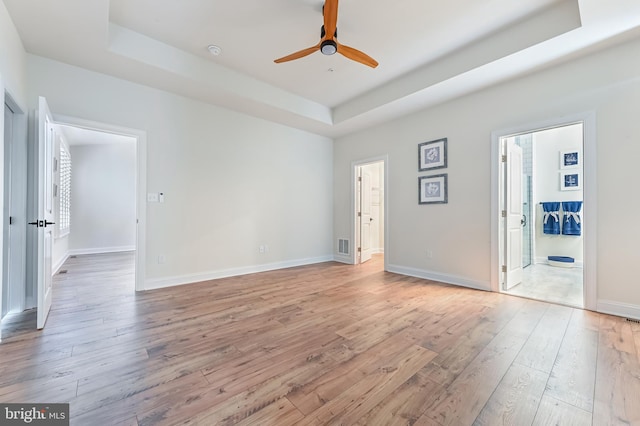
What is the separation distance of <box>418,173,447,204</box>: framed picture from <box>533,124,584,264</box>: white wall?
9.57 ft

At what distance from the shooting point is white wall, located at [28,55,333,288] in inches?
129

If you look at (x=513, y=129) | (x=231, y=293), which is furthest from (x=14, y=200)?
(x=513, y=129)

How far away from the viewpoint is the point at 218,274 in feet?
13.8

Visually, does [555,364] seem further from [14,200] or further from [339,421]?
[14,200]

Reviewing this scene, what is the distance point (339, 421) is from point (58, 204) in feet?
22.1

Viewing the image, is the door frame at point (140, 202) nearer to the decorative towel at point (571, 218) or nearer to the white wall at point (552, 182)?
the white wall at point (552, 182)

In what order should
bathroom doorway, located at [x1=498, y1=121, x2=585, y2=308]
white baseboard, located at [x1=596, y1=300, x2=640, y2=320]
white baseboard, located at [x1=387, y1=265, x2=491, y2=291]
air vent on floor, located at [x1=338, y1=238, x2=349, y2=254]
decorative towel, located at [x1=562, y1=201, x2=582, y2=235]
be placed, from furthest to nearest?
air vent on floor, located at [x1=338, y1=238, x2=349, y2=254]
decorative towel, located at [x1=562, y1=201, x2=582, y2=235]
bathroom doorway, located at [x1=498, y1=121, x2=585, y2=308]
white baseboard, located at [x1=387, y1=265, x2=491, y2=291]
white baseboard, located at [x1=596, y1=300, x2=640, y2=320]

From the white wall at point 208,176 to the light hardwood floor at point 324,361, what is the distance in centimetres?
103

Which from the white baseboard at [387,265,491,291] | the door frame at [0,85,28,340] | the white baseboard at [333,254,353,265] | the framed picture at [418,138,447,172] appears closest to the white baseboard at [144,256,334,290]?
the white baseboard at [333,254,353,265]

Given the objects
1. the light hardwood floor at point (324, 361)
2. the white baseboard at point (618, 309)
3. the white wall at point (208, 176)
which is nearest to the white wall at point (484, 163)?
the white baseboard at point (618, 309)

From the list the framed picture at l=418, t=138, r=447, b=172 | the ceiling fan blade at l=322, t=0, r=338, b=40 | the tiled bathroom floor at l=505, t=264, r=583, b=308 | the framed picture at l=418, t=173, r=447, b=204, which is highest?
the ceiling fan blade at l=322, t=0, r=338, b=40

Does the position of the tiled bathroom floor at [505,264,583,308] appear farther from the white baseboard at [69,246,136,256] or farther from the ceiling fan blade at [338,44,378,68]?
the white baseboard at [69,246,136,256]

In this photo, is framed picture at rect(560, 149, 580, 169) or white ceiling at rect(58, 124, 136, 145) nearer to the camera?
framed picture at rect(560, 149, 580, 169)

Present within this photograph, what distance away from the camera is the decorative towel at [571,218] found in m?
4.95
